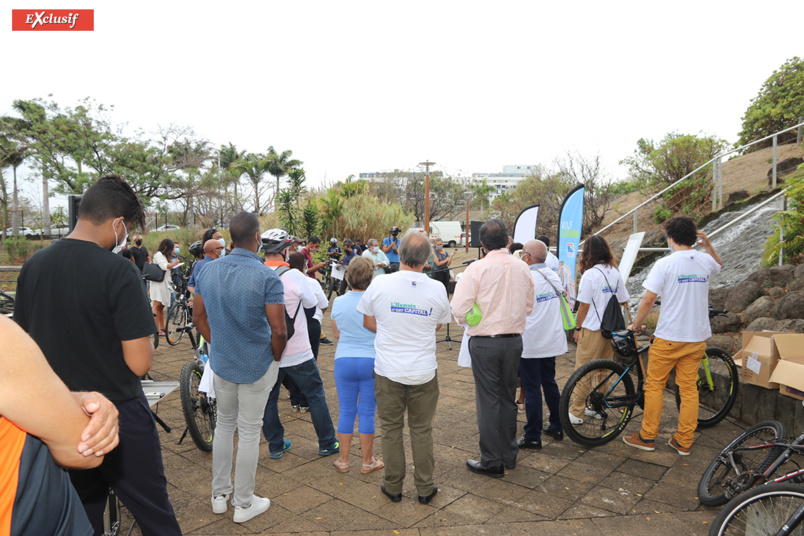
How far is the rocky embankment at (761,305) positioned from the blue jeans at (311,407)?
4.20m

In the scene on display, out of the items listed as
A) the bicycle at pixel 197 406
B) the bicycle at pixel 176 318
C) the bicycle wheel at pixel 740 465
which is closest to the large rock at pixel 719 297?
the bicycle wheel at pixel 740 465

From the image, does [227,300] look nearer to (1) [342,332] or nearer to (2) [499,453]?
(1) [342,332]

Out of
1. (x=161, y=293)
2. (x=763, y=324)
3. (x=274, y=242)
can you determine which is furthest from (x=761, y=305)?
(x=161, y=293)

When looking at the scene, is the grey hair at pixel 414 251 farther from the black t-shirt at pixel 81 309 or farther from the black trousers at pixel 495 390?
the black t-shirt at pixel 81 309

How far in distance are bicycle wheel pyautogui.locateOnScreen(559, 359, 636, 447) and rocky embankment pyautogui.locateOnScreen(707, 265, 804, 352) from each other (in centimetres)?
179

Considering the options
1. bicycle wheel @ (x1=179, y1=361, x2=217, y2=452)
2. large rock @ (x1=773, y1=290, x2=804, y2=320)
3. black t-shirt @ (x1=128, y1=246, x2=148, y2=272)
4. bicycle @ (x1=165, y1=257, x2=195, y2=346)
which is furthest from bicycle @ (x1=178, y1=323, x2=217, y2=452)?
large rock @ (x1=773, y1=290, x2=804, y2=320)

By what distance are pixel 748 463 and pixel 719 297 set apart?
13.8 feet

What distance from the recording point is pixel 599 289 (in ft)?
14.8

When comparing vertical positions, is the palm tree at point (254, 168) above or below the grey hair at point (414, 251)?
above

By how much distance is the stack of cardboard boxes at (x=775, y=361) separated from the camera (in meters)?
3.49

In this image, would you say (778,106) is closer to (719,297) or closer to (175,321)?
(719,297)

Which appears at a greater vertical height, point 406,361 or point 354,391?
point 406,361

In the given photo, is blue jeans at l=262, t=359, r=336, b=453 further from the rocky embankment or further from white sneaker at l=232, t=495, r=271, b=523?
the rocky embankment

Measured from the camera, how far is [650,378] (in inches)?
163
